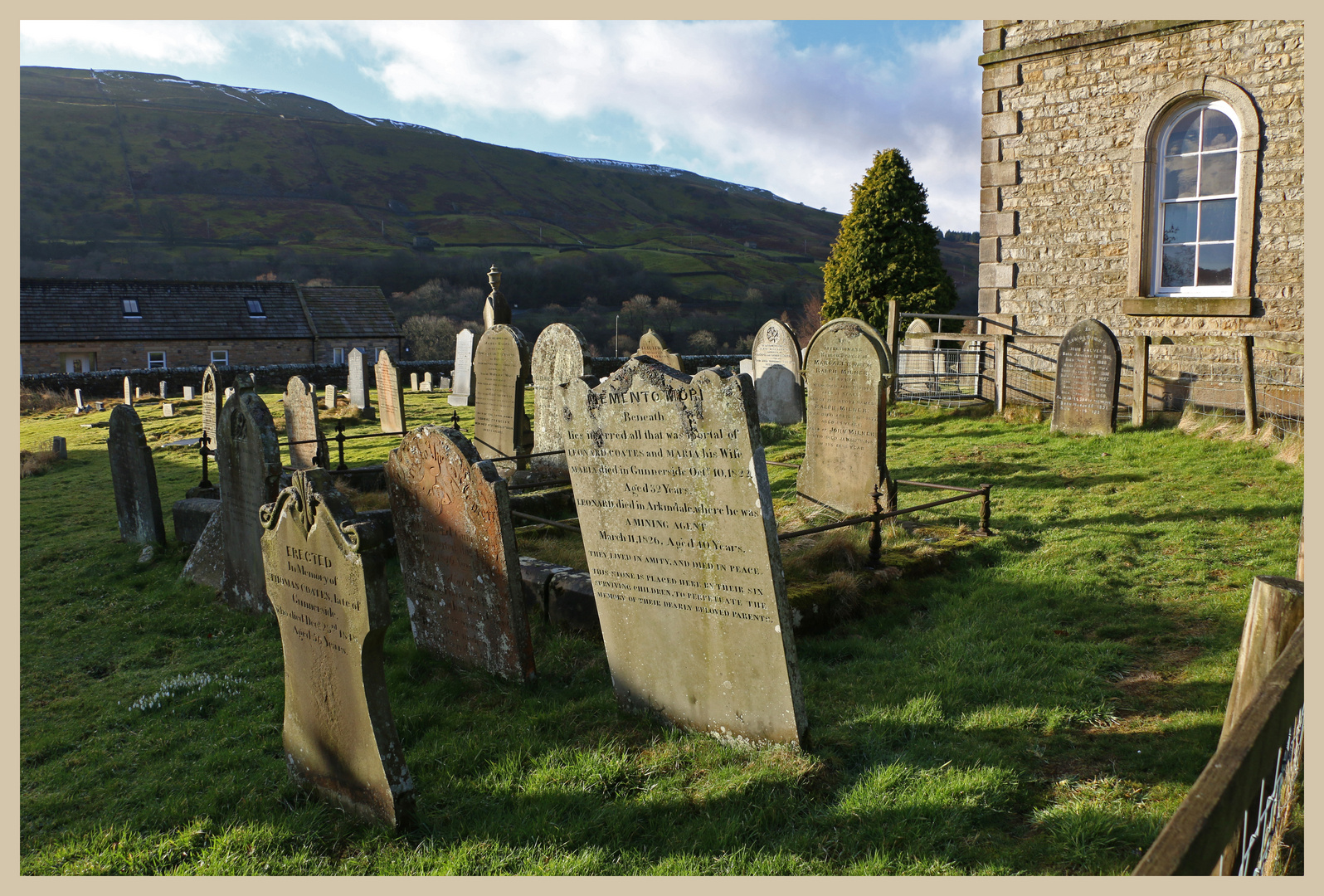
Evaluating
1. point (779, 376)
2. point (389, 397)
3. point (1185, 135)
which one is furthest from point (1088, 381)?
point (389, 397)

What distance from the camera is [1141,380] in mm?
11242

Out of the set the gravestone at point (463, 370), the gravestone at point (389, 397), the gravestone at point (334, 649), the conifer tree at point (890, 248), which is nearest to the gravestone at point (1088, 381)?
the gravestone at point (334, 649)

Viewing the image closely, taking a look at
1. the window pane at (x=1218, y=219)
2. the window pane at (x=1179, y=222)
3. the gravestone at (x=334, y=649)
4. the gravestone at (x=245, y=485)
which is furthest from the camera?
the window pane at (x=1179, y=222)

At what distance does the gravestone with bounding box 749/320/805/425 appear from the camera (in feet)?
44.5

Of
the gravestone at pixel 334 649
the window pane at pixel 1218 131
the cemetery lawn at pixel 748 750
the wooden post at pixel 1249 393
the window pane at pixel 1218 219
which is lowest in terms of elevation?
the cemetery lawn at pixel 748 750

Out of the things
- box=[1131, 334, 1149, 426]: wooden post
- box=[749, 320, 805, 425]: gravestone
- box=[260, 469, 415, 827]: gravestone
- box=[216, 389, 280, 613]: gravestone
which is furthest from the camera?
box=[749, 320, 805, 425]: gravestone

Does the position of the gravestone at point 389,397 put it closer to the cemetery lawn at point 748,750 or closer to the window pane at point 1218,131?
the cemetery lawn at point 748,750

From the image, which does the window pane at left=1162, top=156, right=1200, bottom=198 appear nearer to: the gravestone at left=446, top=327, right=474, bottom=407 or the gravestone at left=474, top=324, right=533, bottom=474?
the gravestone at left=474, top=324, right=533, bottom=474

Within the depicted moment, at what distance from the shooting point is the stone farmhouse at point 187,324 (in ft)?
95.8

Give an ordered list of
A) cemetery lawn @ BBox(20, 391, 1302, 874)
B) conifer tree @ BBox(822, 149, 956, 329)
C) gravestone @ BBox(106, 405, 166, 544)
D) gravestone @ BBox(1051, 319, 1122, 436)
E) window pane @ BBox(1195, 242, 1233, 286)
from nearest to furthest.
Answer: cemetery lawn @ BBox(20, 391, 1302, 874), gravestone @ BBox(106, 405, 166, 544), gravestone @ BBox(1051, 319, 1122, 436), window pane @ BBox(1195, 242, 1233, 286), conifer tree @ BBox(822, 149, 956, 329)

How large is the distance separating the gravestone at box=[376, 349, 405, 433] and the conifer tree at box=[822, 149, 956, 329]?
13478mm

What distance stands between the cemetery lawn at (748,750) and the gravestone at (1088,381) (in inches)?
142

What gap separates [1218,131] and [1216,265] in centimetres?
190

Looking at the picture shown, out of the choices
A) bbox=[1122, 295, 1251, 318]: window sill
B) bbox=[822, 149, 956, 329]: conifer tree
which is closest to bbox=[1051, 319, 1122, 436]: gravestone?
bbox=[1122, 295, 1251, 318]: window sill
